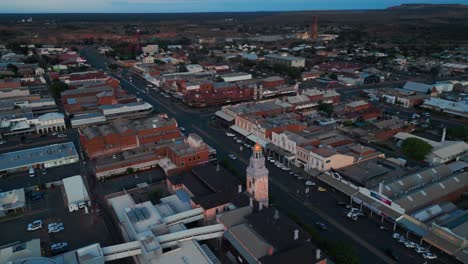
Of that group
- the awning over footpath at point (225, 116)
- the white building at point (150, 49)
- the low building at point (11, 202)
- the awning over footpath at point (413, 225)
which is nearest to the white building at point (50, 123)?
the low building at point (11, 202)

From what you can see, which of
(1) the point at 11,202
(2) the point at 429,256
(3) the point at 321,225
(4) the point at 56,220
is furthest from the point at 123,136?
(2) the point at 429,256

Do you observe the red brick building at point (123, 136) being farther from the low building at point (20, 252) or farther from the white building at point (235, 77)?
the white building at point (235, 77)

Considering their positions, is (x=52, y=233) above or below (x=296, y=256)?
below

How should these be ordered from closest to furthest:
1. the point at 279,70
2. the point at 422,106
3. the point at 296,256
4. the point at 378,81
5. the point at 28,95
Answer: the point at 296,256, the point at 422,106, the point at 28,95, the point at 378,81, the point at 279,70

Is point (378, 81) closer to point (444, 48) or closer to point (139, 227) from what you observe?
point (444, 48)

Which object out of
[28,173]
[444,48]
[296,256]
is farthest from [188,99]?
[444,48]

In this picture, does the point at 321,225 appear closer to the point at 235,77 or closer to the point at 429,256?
the point at 429,256
